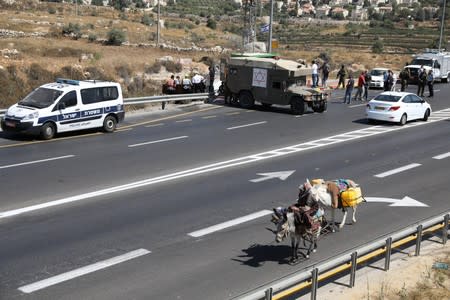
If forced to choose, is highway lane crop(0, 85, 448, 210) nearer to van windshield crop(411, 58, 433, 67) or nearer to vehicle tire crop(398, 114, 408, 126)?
vehicle tire crop(398, 114, 408, 126)

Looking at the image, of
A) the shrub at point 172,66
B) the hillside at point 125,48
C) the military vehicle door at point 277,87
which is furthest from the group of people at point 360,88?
the shrub at point 172,66

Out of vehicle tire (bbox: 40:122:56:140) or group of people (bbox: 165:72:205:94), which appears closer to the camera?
vehicle tire (bbox: 40:122:56:140)

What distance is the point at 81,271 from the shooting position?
10.6m

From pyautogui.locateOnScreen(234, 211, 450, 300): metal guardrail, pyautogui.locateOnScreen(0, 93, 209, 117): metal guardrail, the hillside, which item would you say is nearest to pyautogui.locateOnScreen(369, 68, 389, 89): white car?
the hillside

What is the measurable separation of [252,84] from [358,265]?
20919 mm

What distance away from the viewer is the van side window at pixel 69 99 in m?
23.0

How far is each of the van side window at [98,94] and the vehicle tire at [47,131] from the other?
5.59 ft

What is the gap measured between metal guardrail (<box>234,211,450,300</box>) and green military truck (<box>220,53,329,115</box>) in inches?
708

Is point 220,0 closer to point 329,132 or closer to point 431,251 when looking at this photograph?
point 329,132

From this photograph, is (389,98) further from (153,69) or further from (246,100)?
(153,69)

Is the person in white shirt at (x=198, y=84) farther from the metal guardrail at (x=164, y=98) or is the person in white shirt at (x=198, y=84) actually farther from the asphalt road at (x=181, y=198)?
the asphalt road at (x=181, y=198)

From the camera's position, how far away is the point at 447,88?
4538 cm

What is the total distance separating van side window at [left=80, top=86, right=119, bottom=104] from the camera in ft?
77.9

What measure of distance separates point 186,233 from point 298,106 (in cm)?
1835
